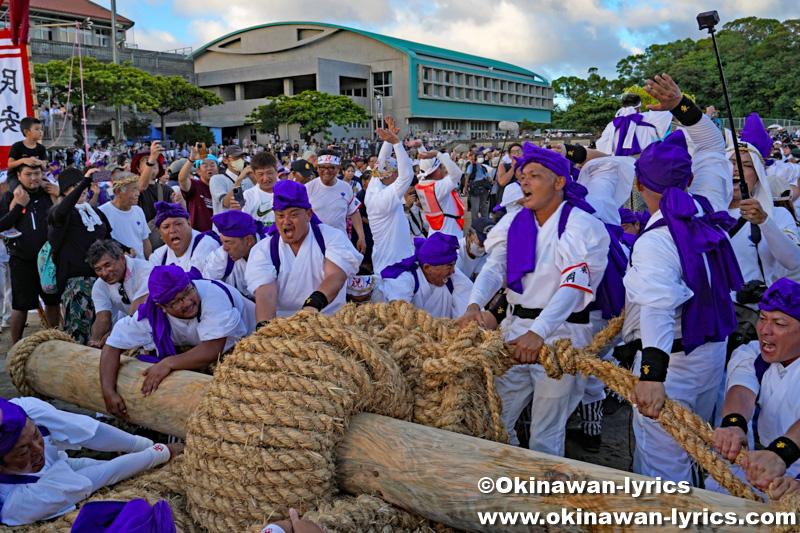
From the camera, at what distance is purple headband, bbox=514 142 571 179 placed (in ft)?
9.93

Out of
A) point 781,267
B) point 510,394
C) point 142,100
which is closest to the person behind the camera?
point 510,394

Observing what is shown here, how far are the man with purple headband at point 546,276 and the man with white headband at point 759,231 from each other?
1.25 meters

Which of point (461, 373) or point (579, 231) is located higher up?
point (579, 231)

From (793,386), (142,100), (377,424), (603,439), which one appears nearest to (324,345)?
(377,424)

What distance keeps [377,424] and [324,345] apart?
0.35m

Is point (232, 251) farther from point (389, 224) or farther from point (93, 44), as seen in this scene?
point (93, 44)

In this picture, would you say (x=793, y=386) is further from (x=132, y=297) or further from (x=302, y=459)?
(x=132, y=297)

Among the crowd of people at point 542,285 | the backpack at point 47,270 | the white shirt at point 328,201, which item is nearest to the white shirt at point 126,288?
the crowd of people at point 542,285

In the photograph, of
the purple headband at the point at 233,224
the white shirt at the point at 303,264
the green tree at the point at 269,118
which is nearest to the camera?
the white shirt at the point at 303,264

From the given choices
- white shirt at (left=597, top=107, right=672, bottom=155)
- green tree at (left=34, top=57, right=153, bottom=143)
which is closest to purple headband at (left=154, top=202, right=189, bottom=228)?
white shirt at (left=597, top=107, right=672, bottom=155)

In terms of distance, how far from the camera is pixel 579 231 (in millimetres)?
2961

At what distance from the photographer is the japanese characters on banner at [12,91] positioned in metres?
6.37

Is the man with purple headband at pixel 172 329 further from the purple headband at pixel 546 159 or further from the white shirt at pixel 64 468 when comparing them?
the purple headband at pixel 546 159

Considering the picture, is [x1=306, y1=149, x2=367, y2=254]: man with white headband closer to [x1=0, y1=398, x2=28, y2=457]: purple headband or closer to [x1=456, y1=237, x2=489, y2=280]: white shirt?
[x1=456, y1=237, x2=489, y2=280]: white shirt
